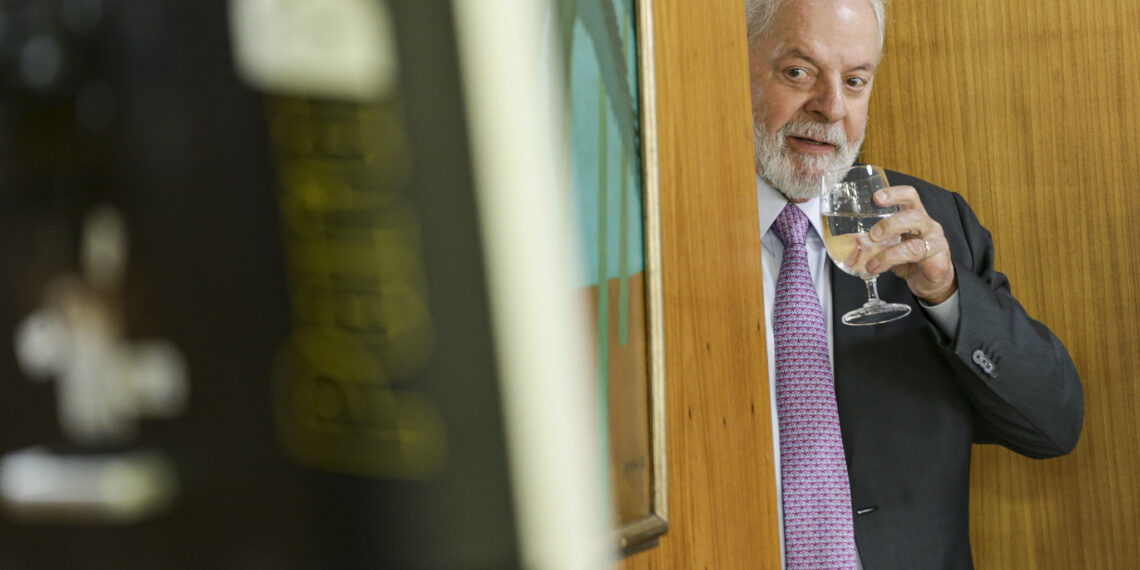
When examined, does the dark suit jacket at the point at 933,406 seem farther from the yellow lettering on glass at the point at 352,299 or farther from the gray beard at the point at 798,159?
the yellow lettering on glass at the point at 352,299

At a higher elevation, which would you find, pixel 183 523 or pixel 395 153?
pixel 395 153

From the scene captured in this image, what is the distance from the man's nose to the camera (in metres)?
1.37

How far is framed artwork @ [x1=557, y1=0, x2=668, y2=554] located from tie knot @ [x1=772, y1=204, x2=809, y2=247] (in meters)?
0.80

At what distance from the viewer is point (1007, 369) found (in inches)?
48.3

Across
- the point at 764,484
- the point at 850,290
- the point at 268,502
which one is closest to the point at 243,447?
the point at 268,502

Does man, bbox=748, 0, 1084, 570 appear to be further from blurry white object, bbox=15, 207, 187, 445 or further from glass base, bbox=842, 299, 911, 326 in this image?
blurry white object, bbox=15, 207, 187, 445

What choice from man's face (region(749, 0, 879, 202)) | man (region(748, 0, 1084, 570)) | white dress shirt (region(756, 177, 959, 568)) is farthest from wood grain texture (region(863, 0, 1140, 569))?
white dress shirt (region(756, 177, 959, 568))

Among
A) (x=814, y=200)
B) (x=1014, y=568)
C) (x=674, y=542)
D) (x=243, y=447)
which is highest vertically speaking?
(x=814, y=200)

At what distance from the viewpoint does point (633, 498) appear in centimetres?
48

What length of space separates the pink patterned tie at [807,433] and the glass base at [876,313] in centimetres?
10

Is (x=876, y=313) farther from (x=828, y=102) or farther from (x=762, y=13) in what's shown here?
(x=762, y=13)

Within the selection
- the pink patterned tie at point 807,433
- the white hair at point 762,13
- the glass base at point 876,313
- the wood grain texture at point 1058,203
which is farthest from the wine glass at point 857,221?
the wood grain texture at point 1058,203

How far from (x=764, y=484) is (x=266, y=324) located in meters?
0.47

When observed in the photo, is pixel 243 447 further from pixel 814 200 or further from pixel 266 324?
pixel 814 200
